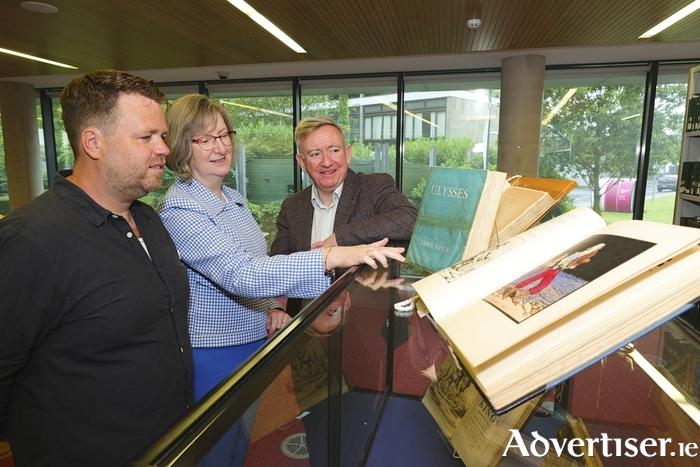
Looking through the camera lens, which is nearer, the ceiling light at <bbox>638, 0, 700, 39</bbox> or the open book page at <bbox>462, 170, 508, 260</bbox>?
the open book page at <bbox>462, 170, 508, 260</bbox>

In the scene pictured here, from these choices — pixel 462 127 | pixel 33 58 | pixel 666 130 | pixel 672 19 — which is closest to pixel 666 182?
pixel 666 130

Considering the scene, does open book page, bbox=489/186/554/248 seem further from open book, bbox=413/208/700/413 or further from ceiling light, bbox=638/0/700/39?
ceiling light, bbox=638/0/700/39

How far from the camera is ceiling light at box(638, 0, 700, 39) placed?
4.19 meters

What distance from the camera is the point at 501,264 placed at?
2.34ft

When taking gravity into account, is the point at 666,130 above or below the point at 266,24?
below

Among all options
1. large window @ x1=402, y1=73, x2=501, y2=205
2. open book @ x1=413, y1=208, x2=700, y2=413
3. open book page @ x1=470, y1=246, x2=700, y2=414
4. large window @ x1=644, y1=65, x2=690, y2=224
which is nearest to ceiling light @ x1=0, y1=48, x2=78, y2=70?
large window @ x1=402, y1=73, x2=501, y2=205

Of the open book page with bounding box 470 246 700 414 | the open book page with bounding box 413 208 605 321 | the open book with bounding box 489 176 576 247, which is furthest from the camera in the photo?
the open book with bounding box 489 176 576 247

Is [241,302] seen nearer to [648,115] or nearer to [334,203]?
[334,203]

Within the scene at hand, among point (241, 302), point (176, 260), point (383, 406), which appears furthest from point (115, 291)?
point (383, 406)

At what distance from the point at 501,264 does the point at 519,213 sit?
0.23m

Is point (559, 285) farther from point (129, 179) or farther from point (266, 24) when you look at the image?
point (266, 24)

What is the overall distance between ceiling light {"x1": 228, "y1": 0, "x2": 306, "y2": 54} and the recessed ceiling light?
1841mm

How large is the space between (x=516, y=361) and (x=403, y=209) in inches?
44.4

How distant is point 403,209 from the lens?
1.58 metres
